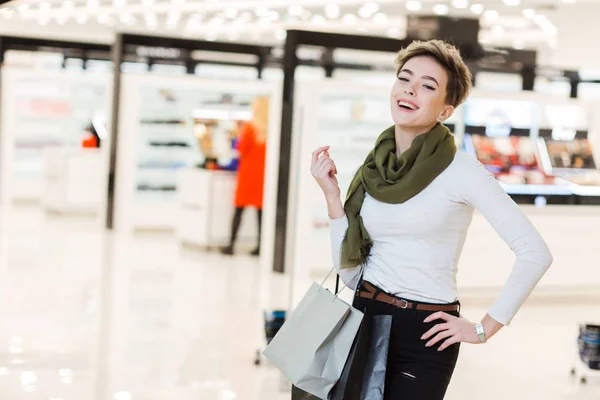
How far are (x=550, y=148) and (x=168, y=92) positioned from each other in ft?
18.9

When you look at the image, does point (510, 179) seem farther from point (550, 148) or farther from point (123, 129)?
point (123, 129)

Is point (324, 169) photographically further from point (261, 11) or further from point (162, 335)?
point (261, 11)

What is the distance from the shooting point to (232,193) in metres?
11.7

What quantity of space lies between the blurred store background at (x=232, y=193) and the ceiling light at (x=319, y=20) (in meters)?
1.10

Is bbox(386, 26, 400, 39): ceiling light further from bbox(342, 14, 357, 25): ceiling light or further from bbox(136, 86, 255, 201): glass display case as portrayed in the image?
bbox(136, 86, 255, 201): glass display case

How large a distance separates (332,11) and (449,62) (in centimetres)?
1576

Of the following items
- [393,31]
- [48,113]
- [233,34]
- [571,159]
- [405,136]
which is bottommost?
[48,113]

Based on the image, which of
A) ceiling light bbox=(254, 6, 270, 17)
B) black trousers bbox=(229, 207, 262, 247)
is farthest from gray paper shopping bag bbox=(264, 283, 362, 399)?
ceiling light bbox=(254, 6, 270, 17)

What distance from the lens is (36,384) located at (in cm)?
530

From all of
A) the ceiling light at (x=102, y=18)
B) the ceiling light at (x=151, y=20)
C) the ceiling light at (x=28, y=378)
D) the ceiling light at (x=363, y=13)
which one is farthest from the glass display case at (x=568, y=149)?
the ceiling light at (x=102, y=18)

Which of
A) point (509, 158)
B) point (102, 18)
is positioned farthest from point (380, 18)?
point (509, 158)

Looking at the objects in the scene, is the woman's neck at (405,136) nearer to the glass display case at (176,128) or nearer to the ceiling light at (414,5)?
the glass display case at (176,128)

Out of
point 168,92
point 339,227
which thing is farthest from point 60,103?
point 339,227

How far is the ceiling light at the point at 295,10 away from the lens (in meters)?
17.4
